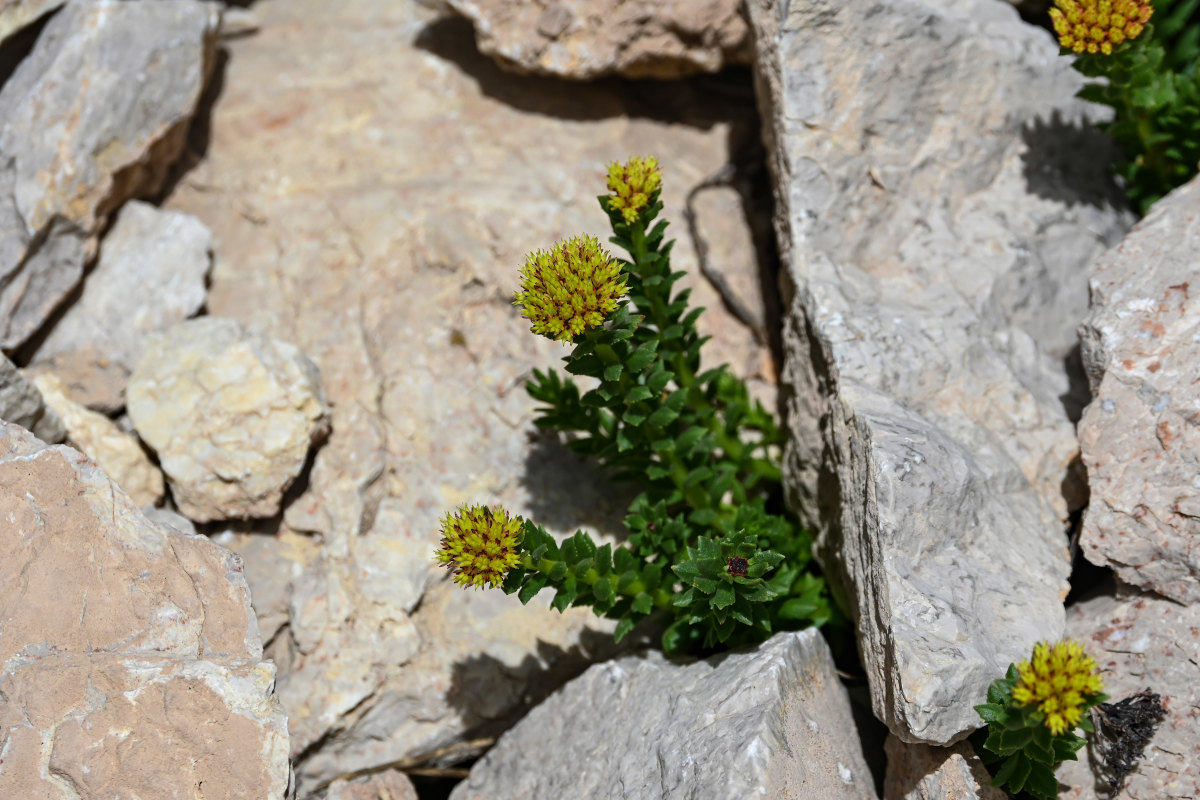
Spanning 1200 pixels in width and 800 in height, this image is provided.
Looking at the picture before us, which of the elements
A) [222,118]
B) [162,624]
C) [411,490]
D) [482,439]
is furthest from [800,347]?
[222,118]

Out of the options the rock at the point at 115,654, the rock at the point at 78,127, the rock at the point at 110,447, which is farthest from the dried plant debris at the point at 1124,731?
the rock at the point at 78,127

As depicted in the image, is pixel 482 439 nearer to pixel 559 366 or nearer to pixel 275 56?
pixel 559 366

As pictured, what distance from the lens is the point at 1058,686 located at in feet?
9.68

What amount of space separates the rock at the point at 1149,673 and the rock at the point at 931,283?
250mm

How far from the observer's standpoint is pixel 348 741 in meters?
4.16

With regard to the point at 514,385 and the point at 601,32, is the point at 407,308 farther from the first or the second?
the point at 601,32

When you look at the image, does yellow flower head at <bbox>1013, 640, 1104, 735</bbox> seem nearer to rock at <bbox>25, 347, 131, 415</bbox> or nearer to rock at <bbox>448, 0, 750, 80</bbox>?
rock at <bbox>448, 0, 750, 80</bbox>

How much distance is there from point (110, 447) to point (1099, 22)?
463 cm

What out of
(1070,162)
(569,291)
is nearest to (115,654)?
(569,291)

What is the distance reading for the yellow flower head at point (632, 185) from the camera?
3.67 metres

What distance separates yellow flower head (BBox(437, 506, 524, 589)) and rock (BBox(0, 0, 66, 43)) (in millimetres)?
3563

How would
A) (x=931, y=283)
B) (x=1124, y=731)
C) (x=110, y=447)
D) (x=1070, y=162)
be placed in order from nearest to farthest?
1. (x=1124, y=731)
2. (x=110, y=447)
3. (x=931, y=283)
4. (x=1070, y=162)

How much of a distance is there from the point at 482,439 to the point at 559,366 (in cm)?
53

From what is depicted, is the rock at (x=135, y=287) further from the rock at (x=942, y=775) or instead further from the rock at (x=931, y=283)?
the rock at (x=942, y=775)
